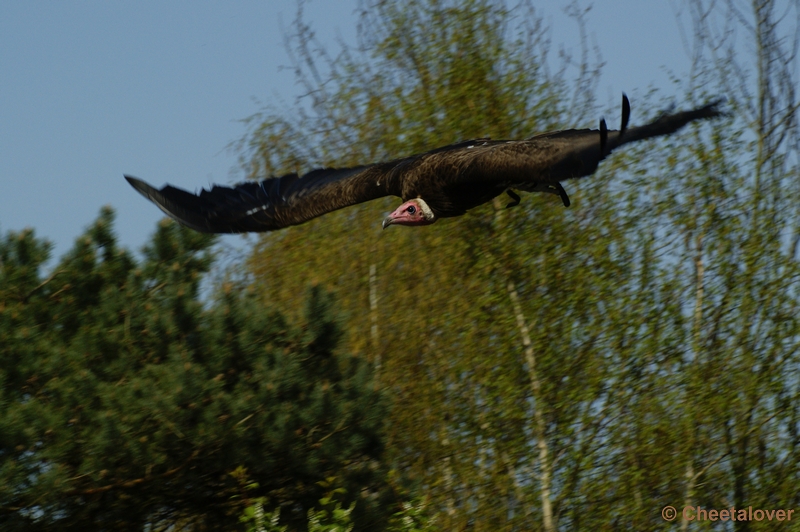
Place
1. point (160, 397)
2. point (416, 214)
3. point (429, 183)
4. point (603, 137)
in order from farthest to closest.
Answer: point (160, 397), point (416, 214), point (429, 183), point (603, 137)

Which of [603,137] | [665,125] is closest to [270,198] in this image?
[665,125]

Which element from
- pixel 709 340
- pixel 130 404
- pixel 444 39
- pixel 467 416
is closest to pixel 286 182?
pixel 130 404

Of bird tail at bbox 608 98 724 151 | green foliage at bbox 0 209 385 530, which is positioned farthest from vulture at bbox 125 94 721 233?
green foliage at bbox 0 209 385 530

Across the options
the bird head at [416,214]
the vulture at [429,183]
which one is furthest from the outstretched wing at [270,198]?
the bird head at [416,214]

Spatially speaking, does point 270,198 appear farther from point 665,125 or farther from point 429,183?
point 665,125

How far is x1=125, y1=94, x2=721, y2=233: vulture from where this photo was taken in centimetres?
684

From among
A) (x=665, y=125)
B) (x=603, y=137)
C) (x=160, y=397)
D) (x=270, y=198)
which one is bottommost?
(x=160, y=397)

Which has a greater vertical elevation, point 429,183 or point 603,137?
point 429,183

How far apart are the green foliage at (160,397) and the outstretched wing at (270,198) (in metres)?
1.42

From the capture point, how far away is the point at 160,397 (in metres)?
9.91

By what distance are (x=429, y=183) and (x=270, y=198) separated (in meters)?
2.12

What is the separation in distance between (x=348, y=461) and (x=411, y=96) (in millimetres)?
8882

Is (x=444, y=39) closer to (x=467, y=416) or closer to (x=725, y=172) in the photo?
(x=725, y=172)

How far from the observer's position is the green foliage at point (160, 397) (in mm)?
9734
